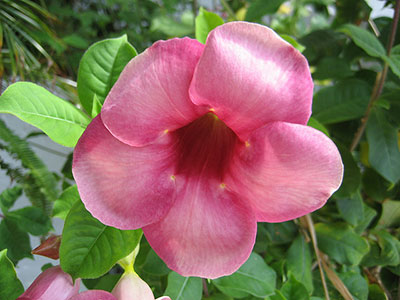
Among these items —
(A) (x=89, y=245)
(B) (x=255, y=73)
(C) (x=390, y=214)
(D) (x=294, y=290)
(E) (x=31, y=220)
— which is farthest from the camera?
(C) (x=390, y=214)

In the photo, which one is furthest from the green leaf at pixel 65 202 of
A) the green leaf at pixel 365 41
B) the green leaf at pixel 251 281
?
the green leaf at pixel 365 41

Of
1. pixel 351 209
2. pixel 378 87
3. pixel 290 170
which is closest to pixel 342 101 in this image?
pixel 378 87

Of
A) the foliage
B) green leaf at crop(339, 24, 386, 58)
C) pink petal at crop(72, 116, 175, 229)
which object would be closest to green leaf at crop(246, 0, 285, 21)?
the foliage

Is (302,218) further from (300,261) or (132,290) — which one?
(132,290)

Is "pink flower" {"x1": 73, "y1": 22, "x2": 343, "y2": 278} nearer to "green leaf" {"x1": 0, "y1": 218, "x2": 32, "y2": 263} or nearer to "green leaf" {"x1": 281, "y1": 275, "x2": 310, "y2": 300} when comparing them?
"green leaf" {"x1": 281, "y1": 275, "x2": 310, "y2": 300}

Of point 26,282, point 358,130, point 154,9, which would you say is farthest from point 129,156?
point 154,9

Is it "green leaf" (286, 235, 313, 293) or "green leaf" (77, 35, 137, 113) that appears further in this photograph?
"green leaf" (286, 235, 313, 293)
